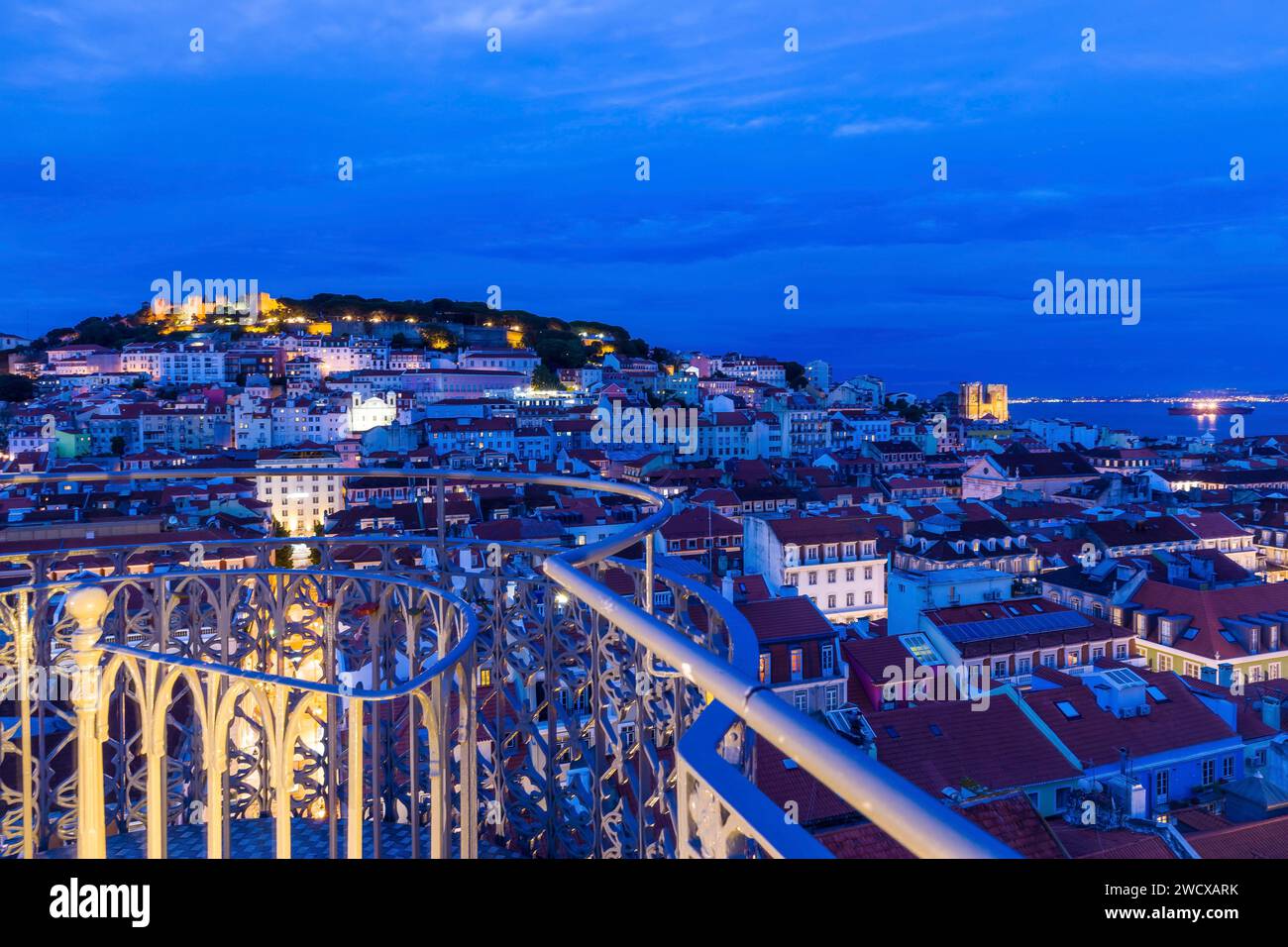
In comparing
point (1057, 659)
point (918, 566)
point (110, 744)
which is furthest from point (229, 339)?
point (110, 744)

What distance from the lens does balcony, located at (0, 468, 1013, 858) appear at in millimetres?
907

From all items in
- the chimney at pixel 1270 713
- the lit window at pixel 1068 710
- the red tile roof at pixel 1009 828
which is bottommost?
the chimney at pixel 1270 713

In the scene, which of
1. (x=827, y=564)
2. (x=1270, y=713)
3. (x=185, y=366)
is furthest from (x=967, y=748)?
(x=185, y=366)

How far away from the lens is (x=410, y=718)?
69.5 inches

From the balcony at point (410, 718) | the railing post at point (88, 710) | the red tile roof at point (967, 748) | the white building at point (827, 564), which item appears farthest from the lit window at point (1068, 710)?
the railing post at point (88, 710)

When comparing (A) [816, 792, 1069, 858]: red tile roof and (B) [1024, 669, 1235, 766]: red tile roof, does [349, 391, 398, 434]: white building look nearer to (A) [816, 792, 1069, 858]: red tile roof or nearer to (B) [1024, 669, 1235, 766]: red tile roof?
(B) [1024, 669, 1235, 766]: red tile roof

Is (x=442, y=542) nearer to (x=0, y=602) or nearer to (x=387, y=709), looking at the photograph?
(x=387, y=709)

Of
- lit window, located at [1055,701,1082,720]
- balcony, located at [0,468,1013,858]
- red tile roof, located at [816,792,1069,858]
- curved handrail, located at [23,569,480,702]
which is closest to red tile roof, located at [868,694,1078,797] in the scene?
lit window, located at [1055,701,1082,720]

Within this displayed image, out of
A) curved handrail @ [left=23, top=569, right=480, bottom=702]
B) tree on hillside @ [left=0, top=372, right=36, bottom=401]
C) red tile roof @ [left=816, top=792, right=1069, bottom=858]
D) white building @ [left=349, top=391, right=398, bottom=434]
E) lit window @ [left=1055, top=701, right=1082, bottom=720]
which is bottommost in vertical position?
lit window @ [left=1055, top=701, right=1082, bottom=720]

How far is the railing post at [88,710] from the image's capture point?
150 cm

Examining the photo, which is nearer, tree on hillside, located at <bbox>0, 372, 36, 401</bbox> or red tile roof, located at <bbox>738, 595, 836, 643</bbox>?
red tile roof, located at <bbox>738, 595, 836, 643</bbox>

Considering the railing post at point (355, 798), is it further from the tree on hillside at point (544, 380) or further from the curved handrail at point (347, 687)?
the tree on hillside at point (544, 380)

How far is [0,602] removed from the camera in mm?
2619

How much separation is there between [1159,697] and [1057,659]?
12.3 feet
